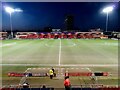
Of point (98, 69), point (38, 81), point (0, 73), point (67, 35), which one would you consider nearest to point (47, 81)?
point (38, 81)

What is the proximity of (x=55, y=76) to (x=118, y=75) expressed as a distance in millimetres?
7070

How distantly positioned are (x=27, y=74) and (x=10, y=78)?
1.86m

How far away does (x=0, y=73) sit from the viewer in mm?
32156

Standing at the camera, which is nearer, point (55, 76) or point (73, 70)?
point (55, 76)

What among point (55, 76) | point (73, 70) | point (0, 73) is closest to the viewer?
point (55, 76)

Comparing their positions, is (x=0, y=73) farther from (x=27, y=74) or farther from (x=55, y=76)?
(x=55, y=76)

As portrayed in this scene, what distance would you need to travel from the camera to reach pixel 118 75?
102ft

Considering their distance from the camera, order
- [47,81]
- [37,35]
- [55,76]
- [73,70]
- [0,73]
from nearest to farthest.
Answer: [47,81]
[55,76]
[0,73]
[73,70]
[37,35]

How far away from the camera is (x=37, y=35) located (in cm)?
15050

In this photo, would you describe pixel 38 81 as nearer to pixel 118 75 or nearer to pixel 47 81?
pixel 47 81

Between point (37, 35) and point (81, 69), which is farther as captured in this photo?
point (37, 35)

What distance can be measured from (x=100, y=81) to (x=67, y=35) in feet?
405

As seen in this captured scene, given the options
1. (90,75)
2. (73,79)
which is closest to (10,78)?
(73,79)

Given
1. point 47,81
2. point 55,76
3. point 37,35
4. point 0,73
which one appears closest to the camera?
point 47,81
